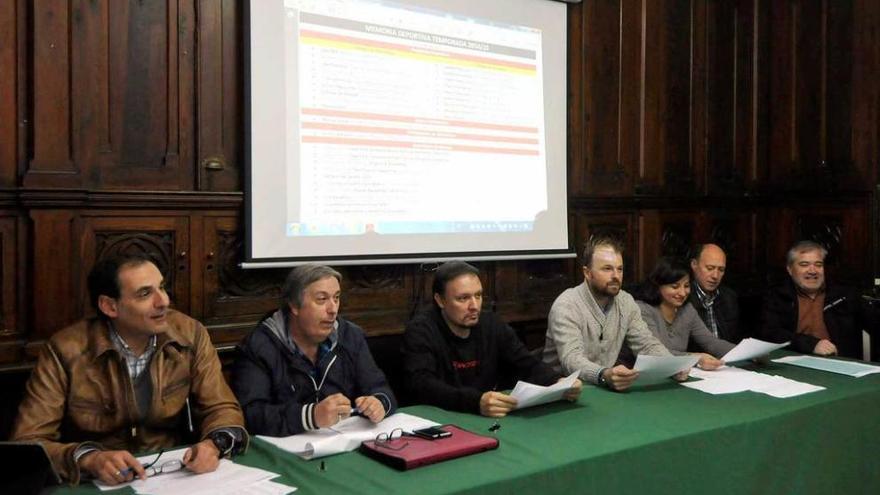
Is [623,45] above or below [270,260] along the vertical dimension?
above

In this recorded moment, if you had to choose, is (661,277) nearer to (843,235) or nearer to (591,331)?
(591,331)

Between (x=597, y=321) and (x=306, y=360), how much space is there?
4.19 ft

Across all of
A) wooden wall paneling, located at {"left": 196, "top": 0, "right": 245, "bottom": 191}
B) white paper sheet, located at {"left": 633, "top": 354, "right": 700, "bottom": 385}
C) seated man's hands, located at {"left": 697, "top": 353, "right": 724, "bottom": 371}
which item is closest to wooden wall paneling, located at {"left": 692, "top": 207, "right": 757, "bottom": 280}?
seated man's hands, located at {"left": 697, "top": 353, "right": 724, "bottom": 371}

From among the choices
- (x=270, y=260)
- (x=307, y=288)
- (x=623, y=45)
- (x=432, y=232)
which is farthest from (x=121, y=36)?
(x=623, y=45)

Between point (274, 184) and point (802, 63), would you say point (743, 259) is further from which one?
point (274, 184)

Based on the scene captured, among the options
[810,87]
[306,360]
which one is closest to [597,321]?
[306,360]

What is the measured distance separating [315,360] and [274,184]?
41.5 inches

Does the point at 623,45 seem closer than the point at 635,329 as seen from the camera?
No

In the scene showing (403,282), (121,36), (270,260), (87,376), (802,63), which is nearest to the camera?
(87,376)

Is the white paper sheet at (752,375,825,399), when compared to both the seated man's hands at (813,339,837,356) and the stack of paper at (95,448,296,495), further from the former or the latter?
the stack of paper at (95,448,296,495)

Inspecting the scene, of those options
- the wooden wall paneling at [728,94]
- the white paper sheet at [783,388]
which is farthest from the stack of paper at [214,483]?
the wooden wall paneling at [728,94]

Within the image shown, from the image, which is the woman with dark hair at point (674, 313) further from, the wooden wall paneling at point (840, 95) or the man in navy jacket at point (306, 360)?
the wooden wall paneling at point (840, 95)

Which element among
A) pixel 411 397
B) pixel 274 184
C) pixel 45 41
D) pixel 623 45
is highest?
pixel 623 45

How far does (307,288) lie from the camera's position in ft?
8.27
